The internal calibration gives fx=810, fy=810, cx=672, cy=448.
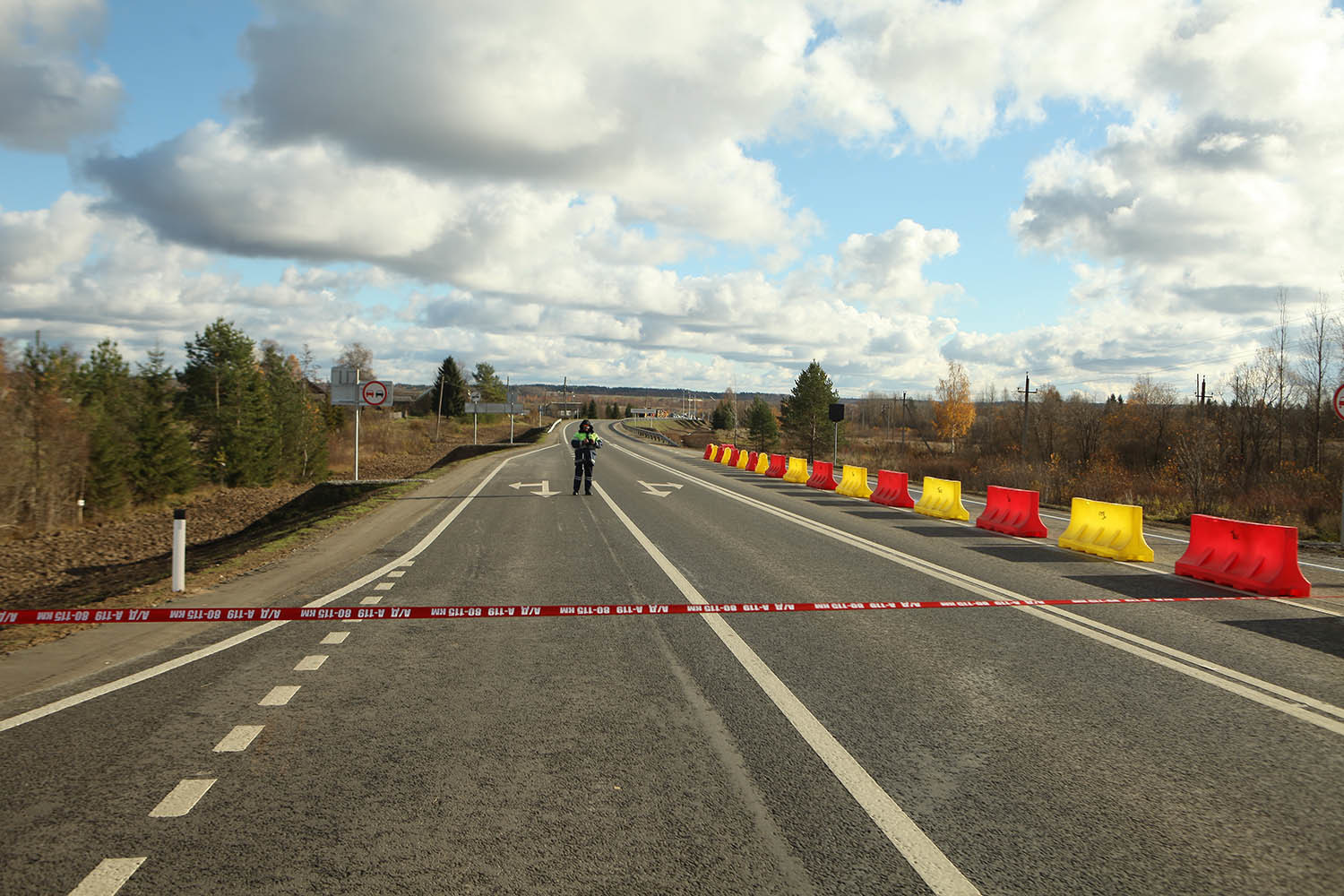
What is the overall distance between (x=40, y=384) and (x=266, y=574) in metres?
21.2

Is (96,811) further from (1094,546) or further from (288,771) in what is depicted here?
(1094,546)

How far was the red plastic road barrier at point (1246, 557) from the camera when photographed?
9.05m

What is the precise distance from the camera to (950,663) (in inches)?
238

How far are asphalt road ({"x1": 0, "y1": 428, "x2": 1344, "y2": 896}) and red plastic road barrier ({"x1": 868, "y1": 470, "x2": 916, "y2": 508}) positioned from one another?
11.3 metres

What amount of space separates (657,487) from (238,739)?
2013 cm

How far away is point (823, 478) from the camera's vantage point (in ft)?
85.0

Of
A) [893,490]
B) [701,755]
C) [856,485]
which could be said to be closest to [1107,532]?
[893,490]

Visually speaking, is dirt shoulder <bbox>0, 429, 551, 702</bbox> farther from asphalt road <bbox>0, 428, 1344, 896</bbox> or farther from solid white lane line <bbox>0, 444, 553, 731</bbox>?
solid white lane line <bbox>0, 444, 553, 731</bbox>

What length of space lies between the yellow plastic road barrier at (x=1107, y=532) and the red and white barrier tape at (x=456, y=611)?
381 centimetres

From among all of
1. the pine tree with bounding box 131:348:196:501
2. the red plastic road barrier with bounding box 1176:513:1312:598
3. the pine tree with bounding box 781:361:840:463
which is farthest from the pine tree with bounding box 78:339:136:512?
the pine tree with bounding box 781:361:840:463

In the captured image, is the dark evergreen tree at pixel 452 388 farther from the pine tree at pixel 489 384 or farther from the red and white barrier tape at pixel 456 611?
the red and white barrier tape at pixel 456 611

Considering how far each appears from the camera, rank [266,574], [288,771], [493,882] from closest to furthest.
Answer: [493,882]
[288,771]
[266,574]

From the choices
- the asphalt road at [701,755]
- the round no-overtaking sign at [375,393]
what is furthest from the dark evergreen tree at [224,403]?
the asphalt road at [701,755]

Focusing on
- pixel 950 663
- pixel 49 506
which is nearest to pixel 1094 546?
pixel 950 663
